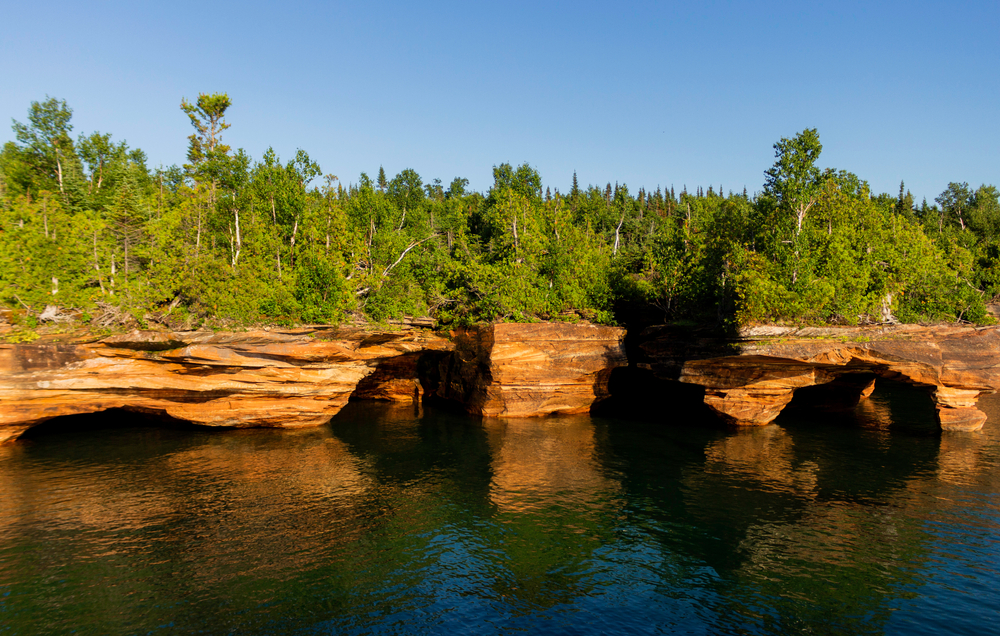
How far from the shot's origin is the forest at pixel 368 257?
31.8m

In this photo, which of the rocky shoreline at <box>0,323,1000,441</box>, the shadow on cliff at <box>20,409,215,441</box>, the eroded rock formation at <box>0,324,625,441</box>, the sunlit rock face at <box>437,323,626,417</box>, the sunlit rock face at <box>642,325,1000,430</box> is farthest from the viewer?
the sunlit rock face at <box>437,323,626,417</box>

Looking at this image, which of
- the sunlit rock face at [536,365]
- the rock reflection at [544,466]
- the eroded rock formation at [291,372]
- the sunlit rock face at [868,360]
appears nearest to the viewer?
the rock reflection at [544,466]

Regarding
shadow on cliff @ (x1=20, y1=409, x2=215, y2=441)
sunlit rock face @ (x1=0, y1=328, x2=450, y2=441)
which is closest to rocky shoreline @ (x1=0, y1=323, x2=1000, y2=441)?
sunlit rock face @ (x1=0, y1=328, x2=450, y2=441)

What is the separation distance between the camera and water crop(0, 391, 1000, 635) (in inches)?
629

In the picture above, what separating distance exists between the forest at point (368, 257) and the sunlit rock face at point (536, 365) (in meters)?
2.53

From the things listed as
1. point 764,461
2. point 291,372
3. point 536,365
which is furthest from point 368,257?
point 764,461

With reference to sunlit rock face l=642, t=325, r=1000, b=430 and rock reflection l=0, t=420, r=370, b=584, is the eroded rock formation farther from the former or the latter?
sunlit rock face l=642, t=325, r=1000, b=430

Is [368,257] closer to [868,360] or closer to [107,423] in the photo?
[107,423]

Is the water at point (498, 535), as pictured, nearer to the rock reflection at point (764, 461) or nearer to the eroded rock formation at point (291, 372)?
the rock reflection at point (764, 461)

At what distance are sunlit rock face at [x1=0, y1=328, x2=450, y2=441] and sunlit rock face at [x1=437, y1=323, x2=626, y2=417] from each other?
6895 millimetres

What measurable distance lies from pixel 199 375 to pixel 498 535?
22.7 m

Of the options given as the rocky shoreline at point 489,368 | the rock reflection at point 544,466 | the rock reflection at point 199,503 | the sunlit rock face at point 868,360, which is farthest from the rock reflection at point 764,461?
the rock reflection at point 199,503

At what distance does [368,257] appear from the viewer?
43531 millimetres

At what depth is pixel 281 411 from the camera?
1430 inches
